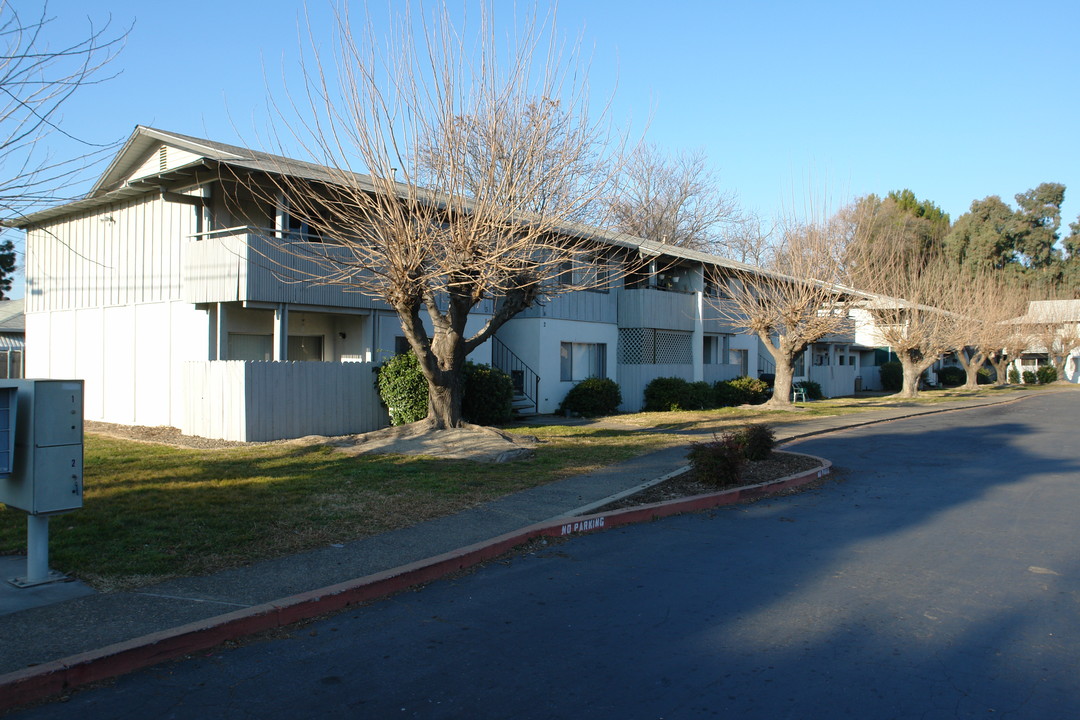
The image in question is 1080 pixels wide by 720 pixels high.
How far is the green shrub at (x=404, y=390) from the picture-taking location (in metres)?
17.2

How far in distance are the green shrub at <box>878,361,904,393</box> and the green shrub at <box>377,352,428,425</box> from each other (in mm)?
39828

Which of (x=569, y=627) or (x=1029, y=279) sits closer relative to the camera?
(x=569, y=627)

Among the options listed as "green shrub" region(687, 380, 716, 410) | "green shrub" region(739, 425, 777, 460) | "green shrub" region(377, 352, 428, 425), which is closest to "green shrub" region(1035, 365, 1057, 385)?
"green shrub" region(687, 380, 716, 410)

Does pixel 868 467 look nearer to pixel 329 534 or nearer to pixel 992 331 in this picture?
pixel 329 534

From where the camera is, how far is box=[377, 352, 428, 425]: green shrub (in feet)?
56.4

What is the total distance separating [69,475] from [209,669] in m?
2.41

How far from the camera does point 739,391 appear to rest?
102 ft

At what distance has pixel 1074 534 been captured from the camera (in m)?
9.14

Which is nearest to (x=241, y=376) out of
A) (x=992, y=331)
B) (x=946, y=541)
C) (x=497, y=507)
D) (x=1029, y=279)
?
(x=497, y=507)

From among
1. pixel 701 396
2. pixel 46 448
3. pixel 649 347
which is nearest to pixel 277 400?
pixel 46 448

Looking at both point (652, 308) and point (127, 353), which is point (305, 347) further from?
point (652, 308)

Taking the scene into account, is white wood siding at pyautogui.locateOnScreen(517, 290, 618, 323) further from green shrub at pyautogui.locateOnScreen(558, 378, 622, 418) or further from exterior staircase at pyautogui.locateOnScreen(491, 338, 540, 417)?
green shrub at pyautogui.locateOnScreen(558, 378, 622, 418)

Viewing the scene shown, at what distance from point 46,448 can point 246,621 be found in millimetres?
2254

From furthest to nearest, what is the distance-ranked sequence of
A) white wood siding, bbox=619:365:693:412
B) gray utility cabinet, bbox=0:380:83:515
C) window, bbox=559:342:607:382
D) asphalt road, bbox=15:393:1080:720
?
white wood siding, bbox=619:365:693:412, window, bbox=559:342:607:382, gray utility cabinet, bbox=0:380:83:515, asphalt road, bbox=15:393:1080:720
